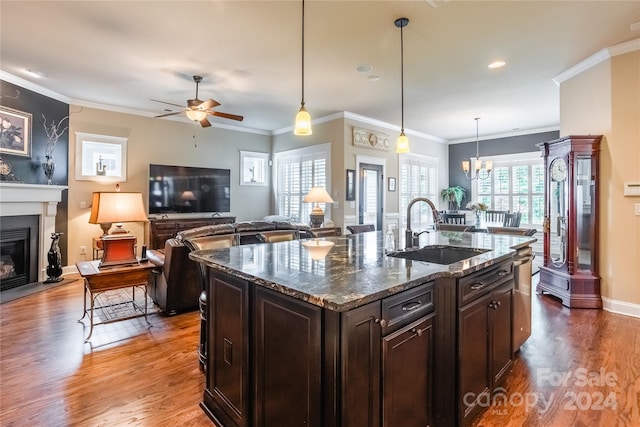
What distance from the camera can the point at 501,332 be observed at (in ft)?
6.84

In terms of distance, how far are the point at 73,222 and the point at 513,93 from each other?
7.53 m

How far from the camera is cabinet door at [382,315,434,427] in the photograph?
1.33m

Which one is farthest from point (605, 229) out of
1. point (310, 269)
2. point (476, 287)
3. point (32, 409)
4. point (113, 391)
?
point (32, 409)

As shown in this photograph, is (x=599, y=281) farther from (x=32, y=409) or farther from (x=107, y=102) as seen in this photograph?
(x=107, y=102)

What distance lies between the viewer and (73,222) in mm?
5445

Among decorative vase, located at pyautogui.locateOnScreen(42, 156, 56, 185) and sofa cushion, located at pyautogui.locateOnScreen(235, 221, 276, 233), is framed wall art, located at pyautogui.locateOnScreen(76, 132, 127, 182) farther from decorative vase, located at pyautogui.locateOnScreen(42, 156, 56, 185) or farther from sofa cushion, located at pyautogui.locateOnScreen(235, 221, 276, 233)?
sofa cushion, located at pyautogui.locateOnScreen(235, 221, 276, 233)

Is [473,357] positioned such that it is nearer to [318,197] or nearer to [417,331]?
[417,331]

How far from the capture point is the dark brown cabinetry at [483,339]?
1699mm

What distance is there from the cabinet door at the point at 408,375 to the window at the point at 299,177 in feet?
16.0

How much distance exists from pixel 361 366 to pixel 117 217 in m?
2.75

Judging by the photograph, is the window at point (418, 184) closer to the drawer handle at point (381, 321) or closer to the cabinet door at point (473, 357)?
the cabinet door at point (473, 357)

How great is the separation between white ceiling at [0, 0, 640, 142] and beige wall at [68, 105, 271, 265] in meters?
0.42

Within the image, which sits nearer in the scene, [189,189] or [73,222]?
[73,222]

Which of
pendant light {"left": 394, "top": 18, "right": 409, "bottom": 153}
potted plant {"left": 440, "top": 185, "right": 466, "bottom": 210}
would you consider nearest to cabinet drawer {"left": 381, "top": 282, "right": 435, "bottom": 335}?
pendant light {"left": 394, "top": 18, "right": 409, "bottom": 153}
